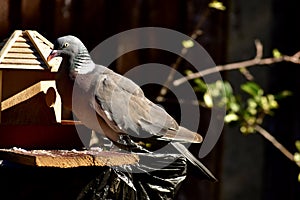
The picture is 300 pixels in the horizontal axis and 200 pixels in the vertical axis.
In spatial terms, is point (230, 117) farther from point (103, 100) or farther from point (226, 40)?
point (103, 100)

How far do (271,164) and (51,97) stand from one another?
2877 mm

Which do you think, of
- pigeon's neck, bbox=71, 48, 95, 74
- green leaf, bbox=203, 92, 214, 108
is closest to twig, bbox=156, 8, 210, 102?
green leaf, bbox=203, 92, 214, 108

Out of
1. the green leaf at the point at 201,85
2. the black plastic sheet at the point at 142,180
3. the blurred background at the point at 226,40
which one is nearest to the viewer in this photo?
the black plastic sheet at the point at 142,180

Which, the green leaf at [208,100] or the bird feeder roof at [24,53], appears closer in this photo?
the bird feeder roof at [24,53]

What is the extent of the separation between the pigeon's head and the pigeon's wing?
151 mm

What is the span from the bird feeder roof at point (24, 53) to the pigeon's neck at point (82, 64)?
92 millimetres

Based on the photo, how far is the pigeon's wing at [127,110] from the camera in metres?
3.15

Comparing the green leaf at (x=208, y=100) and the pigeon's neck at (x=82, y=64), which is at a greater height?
the pigeon's neck at (x=82, y=64)

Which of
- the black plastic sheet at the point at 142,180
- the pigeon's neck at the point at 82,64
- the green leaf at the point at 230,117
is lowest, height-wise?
the green leaf at the point at 230,117

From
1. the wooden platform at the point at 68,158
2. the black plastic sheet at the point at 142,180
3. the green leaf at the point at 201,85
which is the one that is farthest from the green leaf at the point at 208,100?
the wooden platform at the point at 68,158

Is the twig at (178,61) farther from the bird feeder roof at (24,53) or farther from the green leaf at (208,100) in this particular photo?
the bird feeder roof at (24,53)

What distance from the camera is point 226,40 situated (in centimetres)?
506

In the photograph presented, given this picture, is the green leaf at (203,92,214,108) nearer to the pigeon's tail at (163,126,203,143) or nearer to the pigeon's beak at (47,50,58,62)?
the pigeon's tail at (163,126,203,143)

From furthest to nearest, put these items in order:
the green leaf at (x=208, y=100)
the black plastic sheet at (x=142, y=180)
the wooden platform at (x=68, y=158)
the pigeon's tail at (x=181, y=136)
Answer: the green leaf at (x=208, y=100)
the pigeon's tail at (x=181, y=136)
the black plastic sheet at (x=142, y=180)
the wooden platform at (x=68, y=158)
